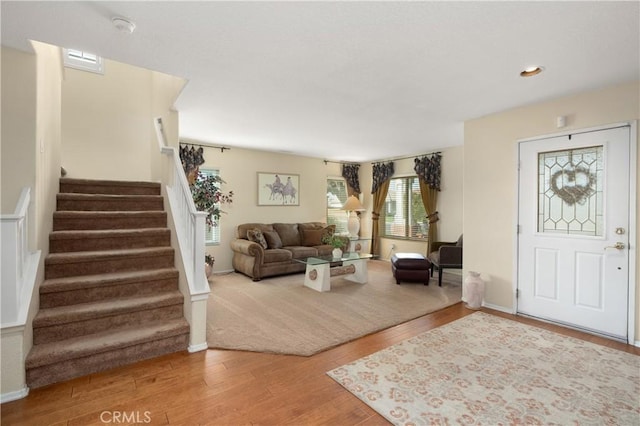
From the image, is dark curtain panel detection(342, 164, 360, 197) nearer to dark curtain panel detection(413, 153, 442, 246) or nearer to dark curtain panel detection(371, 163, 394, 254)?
dark curtain panel detection(371, 163, 394, 254)

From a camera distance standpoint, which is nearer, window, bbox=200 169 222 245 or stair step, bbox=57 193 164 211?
stair step, bbox=57 193 164 211

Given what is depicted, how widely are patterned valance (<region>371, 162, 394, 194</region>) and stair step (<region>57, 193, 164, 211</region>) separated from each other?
505cm

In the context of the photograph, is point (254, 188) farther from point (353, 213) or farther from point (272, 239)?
point (353, 213)

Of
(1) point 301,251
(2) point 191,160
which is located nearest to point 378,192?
(1) point 301,251

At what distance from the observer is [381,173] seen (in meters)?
7.46

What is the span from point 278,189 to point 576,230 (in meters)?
5.17

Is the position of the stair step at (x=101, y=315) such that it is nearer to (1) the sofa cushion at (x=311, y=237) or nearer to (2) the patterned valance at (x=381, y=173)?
(1) the sofa cushion at (x=311, y=237)

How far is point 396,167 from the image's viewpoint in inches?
286

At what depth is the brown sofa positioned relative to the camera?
5.41m

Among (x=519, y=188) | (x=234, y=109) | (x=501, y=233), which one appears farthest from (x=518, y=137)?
(x=234, y=109)

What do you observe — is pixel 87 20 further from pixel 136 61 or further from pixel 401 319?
pixel 401 319

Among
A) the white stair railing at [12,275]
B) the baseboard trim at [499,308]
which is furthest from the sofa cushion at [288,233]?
the white stair railing at [12,275]

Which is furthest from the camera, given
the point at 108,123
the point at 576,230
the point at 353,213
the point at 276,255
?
the point at 353,213

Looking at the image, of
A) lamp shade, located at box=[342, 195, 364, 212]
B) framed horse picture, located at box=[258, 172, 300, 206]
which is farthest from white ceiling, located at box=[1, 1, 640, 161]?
lamp shade, located at box=[342, 195, 364, 212]
